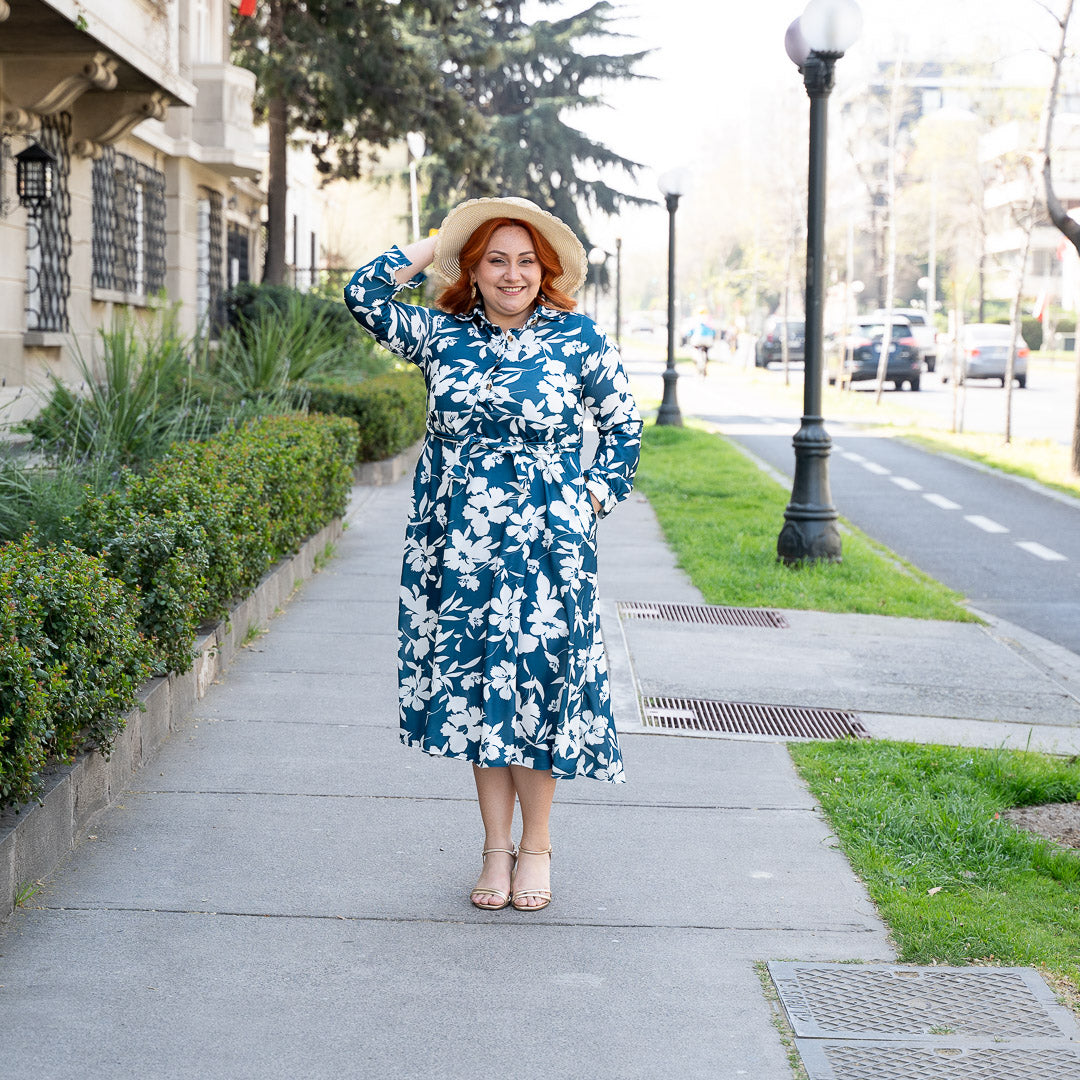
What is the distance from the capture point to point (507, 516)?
3.95 metres

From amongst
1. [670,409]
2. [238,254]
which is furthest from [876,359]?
[238,254]

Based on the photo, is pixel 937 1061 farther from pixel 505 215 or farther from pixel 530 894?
pixel 505 215

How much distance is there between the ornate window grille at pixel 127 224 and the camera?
1770 centimetres

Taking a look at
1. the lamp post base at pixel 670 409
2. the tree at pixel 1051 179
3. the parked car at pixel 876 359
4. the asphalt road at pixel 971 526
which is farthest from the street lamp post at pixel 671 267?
the parked car at pixel 876 359

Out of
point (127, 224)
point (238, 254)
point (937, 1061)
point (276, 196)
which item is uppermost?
point (276, 196)

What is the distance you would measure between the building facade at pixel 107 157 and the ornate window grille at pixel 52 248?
0.02 metres

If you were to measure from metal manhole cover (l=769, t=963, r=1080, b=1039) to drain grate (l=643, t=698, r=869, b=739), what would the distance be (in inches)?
93.0

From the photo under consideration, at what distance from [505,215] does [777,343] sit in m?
47.0

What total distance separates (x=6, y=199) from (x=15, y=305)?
1052 mm

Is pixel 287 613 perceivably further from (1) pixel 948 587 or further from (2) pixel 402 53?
(2) pixel 402 53

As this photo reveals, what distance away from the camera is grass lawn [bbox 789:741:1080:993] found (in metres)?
3.88

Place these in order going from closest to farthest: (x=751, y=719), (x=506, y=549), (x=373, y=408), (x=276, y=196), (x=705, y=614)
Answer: (x=506, y=549)
(x=751, y=719)
(x=705, y=614)
(x=373, y=408)
(x=276, y=196)

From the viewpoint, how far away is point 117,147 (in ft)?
60.8

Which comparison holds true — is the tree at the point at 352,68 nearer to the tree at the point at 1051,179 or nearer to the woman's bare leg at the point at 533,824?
the tree at the point at 1051,179
